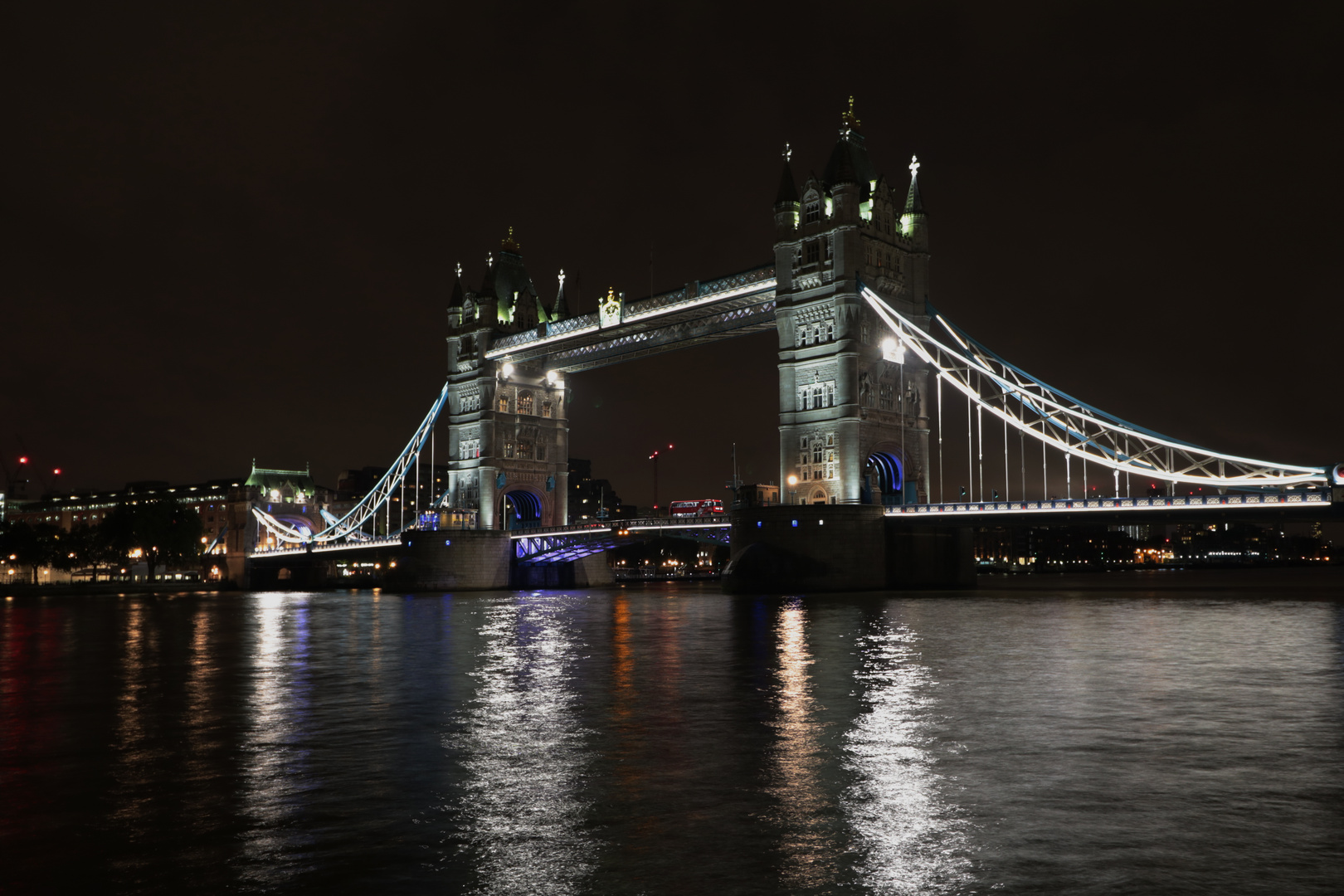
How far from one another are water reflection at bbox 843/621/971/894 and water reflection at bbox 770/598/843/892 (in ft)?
0.89

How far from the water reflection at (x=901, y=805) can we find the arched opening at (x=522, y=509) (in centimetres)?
8335

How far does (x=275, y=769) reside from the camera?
39.2ft

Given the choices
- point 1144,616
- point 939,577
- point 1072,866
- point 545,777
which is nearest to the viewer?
point 1072,866

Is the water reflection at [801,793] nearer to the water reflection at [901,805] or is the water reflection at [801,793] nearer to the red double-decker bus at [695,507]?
the water reflection at [901,805]

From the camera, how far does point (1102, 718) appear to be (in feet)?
48.8

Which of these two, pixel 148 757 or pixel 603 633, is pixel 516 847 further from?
pixel 603 633

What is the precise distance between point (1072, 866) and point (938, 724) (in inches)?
259

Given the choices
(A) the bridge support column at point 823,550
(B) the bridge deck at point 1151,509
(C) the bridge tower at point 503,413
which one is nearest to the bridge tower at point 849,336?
(A) the bridge support column at point 823,550

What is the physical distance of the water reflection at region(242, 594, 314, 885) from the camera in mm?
8430

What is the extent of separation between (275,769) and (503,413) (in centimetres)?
8452


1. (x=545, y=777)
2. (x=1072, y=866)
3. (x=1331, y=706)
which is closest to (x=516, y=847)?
(x=545, y=777)

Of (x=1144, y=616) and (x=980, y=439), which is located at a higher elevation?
(x=980, y=439)

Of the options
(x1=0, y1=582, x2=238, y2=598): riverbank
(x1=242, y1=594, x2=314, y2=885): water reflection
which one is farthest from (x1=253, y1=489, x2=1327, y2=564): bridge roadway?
(x1=0, y1=582, x2=238, y2=598): riverbank

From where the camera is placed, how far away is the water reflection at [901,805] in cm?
780
